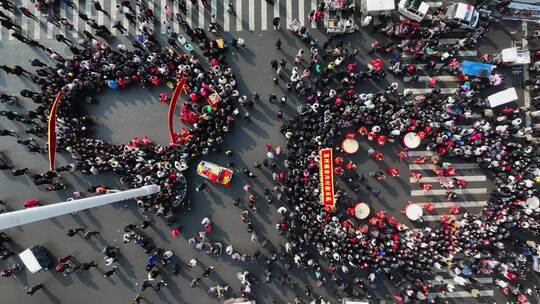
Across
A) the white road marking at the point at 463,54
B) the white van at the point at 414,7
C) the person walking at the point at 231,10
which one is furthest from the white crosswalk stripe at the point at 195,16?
the white road marking at the point at 463,54

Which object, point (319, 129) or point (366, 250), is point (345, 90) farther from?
point (366, 250)

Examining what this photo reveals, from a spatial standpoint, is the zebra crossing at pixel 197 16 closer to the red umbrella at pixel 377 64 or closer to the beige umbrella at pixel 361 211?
the red umbrella at pixel 377 64

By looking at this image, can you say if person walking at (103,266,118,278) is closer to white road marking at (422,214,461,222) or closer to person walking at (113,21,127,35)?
person walking at (113,21,127,35)

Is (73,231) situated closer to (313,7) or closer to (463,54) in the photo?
(313,7)

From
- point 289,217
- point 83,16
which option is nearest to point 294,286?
point 289,217

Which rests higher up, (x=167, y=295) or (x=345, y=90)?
(x=345, y=90)
